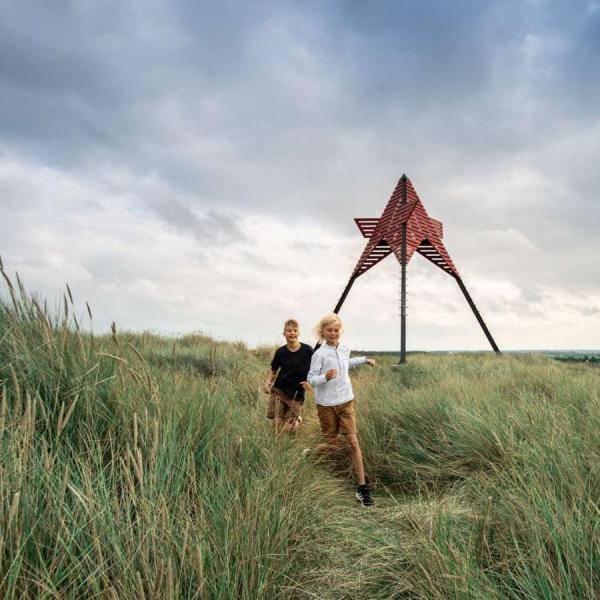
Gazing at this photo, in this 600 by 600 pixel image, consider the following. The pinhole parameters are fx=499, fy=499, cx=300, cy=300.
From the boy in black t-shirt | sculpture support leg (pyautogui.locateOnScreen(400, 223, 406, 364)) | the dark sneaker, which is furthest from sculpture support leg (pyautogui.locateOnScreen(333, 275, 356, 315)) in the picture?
the dark sneaker

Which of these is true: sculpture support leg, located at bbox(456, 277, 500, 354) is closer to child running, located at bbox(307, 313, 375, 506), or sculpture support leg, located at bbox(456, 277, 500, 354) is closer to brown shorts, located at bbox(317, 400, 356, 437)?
child running, located at bbox(307, 313, 375, 506)

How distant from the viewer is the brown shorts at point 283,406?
6324 mm

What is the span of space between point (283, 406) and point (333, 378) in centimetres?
151

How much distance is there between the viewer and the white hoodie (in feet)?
17.3

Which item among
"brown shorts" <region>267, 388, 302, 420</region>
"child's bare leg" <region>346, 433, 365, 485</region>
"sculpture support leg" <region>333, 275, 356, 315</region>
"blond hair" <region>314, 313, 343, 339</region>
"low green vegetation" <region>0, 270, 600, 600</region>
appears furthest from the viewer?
"sculpture support leg" <region>333, 275, 356, 315</region>

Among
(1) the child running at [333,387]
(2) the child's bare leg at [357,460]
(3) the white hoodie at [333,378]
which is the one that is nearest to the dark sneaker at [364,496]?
(2) the child's bare leg at [357,460]

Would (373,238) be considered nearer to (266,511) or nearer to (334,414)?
(334,414)

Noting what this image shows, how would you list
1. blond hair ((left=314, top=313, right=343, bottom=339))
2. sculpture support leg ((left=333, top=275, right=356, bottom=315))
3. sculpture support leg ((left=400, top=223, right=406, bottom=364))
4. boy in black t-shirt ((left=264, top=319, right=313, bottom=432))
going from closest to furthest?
blond hair ((left=314, top=313, right=343, bottom=339))
boy in black t-shirt ((left=264, top=319, right=313, bottom=432))
sculpture support leg ((left=400, top=223, right=406, bottom=364))
sculpture support leg ((left=333, top=275, right=356, bottom=315))

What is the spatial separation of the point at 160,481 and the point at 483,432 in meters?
3.35

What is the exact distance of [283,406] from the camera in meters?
6.57

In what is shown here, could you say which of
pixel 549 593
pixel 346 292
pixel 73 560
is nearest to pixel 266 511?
pixel 73 560

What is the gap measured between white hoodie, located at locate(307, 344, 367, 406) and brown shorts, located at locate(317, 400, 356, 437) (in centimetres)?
8

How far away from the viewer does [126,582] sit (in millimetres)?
1704

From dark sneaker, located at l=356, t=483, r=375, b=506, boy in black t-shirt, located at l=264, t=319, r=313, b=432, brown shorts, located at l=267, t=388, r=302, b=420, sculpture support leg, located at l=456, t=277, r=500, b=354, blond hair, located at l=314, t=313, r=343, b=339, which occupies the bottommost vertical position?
dark sneaker, located at l=356, t=483, r=375, b=506
